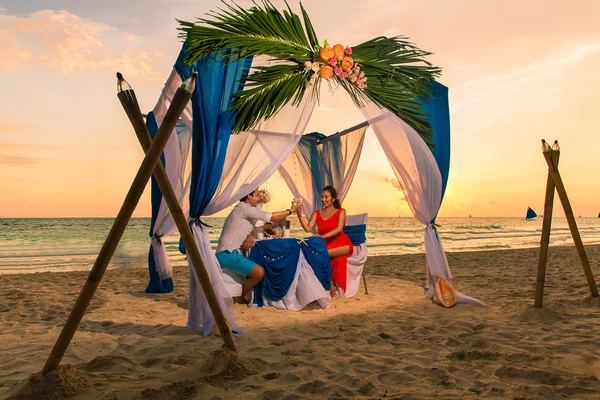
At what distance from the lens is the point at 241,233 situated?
14.6 feet

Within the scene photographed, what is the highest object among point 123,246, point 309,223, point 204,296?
point 309,223

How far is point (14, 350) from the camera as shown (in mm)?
3229

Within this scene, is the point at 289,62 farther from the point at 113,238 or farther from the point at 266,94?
the point at 113,238

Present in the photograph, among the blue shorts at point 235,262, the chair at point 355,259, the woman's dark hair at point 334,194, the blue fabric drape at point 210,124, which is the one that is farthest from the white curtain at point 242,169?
the chair at point 355,259

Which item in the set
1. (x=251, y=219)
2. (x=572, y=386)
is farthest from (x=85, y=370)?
(x=572, y=386)

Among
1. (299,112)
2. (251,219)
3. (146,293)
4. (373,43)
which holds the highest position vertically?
(373,43)

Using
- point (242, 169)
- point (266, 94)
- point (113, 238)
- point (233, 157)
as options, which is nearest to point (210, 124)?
point (233, 157)

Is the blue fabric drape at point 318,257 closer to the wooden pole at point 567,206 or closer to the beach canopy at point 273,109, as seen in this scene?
the beach canopy at point 273,109

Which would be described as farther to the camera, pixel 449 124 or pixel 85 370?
pixel 449 124

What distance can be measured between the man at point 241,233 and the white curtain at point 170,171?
25.3 inches

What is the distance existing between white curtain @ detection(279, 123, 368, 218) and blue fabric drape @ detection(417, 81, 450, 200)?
1683mm

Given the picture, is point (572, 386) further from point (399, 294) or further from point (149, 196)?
point (149, 196)

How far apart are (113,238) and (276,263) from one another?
2.53 m

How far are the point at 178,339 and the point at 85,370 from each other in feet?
2.69
